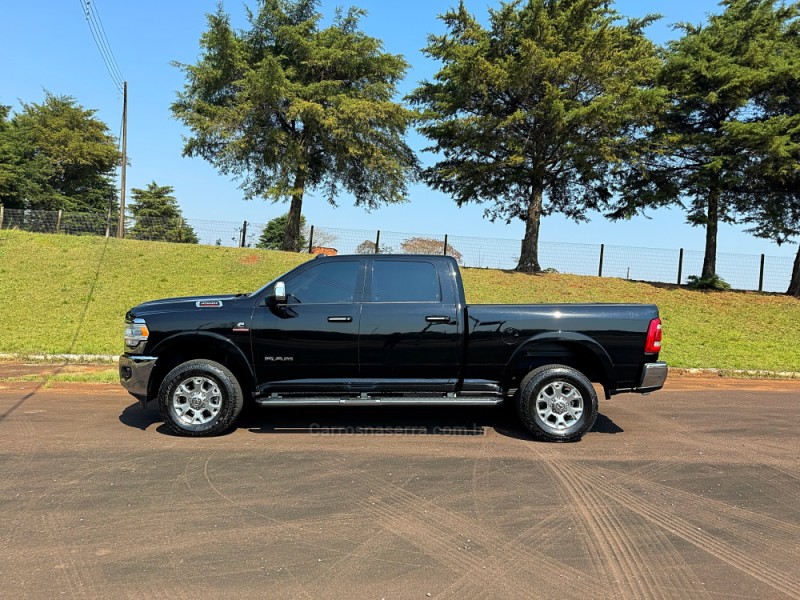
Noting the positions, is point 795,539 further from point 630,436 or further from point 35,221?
point 35,221

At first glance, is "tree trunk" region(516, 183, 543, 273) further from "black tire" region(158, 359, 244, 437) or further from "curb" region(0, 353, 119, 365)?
"black tire" region(158, 359, 244, 437)

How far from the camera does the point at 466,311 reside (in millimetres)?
5691

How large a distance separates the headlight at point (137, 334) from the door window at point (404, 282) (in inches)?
Result: 96.5

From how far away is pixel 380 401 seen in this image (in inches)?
217

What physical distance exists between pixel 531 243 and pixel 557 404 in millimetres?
16235

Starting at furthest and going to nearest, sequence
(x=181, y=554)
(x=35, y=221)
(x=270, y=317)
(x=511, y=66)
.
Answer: (x=35, y=221) < (x=511, y=66) < (x=270, y=317) < (x=181, y=554)

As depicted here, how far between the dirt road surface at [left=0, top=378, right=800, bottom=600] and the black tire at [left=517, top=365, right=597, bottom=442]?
8.5 inches

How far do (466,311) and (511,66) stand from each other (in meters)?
15.4

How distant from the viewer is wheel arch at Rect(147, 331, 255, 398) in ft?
18.4

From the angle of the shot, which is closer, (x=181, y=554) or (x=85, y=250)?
(x=181, y=554)

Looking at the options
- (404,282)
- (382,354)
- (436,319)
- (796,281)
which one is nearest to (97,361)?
(382,354)

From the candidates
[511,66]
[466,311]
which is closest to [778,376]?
[466,311]

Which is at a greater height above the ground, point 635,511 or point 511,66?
point 511,66

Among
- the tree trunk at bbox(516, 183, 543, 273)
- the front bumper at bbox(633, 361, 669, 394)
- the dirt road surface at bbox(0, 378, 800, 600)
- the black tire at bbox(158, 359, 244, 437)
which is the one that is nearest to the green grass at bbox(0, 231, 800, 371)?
the tree trunk at bbox(516, 183, 543, 273)
